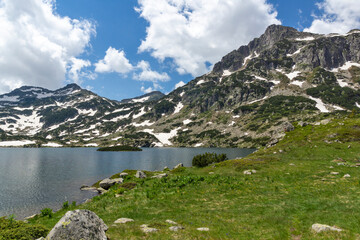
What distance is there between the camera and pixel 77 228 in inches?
416

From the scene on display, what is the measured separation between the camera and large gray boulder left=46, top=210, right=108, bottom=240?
10.2m

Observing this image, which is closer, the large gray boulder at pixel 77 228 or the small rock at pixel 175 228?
the large gray boulder at pixel 77 228

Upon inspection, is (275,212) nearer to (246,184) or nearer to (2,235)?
(246,184)

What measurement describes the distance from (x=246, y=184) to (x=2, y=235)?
1035 inches

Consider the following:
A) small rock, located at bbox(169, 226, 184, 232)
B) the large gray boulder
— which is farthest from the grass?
the large gray boulder

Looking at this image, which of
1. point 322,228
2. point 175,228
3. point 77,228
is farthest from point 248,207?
point 77,228

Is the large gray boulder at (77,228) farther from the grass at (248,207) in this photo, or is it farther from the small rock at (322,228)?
the small rock at (322,228)

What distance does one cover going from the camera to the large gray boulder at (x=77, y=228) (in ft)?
33.6

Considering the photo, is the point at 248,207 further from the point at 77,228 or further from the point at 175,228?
the point at 77,228

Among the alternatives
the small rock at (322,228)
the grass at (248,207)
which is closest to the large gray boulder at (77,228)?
the grass at (248,207)

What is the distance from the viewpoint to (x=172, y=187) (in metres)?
29.8

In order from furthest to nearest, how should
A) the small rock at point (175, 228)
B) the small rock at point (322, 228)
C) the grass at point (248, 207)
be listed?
the small rock at point (175, 228), the grass at point (248, 207), the small rock at point (322, 228)

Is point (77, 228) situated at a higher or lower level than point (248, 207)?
higher

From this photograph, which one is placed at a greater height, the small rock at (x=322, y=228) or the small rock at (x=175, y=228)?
the small rock at (x=322, y=228)
